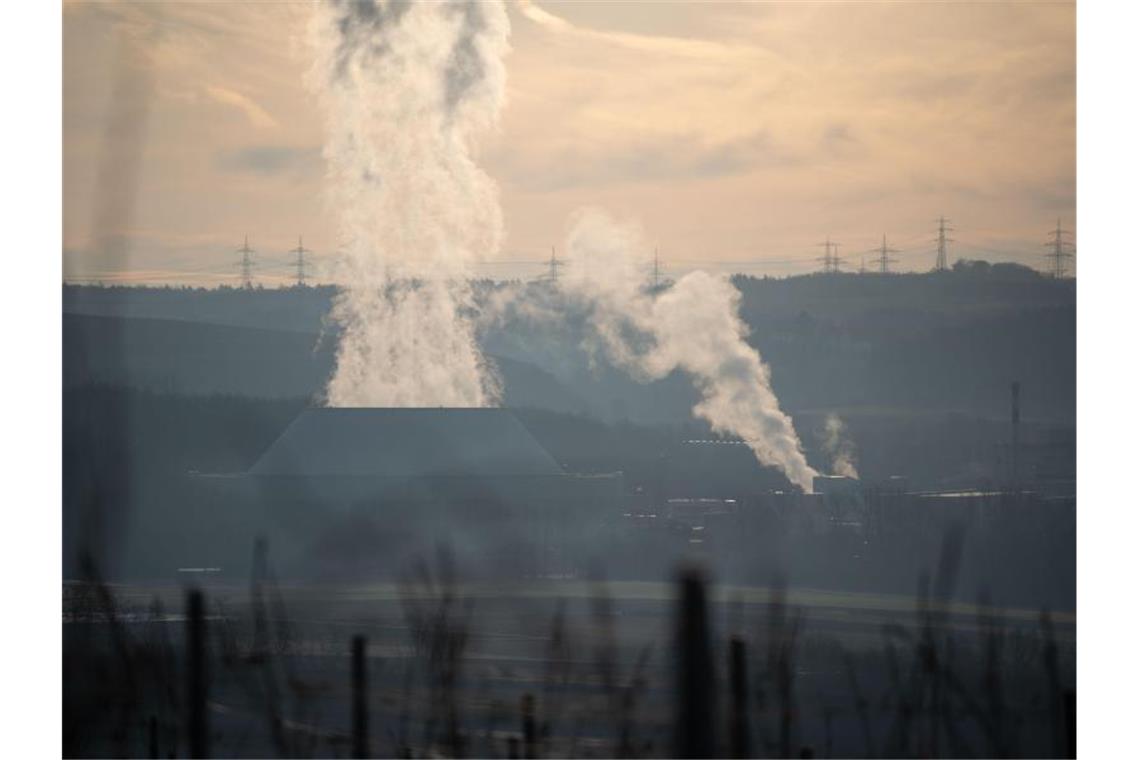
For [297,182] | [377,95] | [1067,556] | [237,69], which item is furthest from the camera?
[377,95]

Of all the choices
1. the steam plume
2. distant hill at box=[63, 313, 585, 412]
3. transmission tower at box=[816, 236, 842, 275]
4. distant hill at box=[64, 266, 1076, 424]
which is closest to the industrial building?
distant hill at box=[63, 313, 585, 412]

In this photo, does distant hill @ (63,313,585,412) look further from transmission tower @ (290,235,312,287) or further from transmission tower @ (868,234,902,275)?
transmission tower @ (868,234,902,275)

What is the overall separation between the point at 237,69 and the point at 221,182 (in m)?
1.00

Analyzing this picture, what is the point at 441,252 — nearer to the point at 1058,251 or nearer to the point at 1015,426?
the point at 1015,426

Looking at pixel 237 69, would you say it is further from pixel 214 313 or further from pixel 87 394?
pixel 214 313

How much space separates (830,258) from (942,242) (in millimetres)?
1960

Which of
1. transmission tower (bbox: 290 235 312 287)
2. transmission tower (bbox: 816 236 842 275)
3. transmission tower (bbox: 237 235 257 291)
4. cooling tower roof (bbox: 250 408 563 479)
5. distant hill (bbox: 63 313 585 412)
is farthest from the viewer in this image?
cooling tower roof (bbox: 250 408 563 479)

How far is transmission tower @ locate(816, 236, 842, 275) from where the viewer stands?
1623 centimetres

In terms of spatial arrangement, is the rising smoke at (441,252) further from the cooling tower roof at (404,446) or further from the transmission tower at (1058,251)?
the transmission tower at (1058,251)

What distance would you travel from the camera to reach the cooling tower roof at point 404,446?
1909 centimetres

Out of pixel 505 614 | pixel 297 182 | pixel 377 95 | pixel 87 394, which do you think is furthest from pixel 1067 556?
pixel 377 95

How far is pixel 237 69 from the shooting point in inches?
500

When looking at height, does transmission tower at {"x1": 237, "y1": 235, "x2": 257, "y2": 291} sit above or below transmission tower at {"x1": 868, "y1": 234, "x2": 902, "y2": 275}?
below

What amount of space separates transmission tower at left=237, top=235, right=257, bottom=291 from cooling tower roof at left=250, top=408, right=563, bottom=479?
286 centimetres
